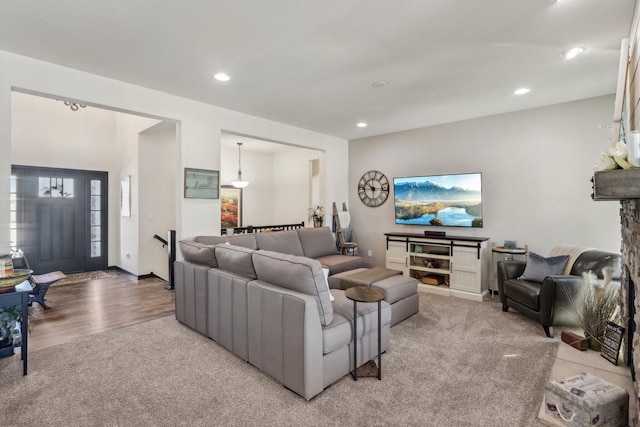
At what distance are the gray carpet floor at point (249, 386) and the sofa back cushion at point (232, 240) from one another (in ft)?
3.75

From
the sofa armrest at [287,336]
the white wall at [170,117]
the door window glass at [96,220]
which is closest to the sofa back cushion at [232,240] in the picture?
the white wall at [170,117]

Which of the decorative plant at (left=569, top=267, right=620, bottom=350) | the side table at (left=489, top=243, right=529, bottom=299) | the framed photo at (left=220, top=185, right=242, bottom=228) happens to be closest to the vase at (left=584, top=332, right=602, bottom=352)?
the decorative plant at (left=569, top=267, right=620, bottom=350)

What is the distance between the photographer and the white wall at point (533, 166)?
4047 millimetres

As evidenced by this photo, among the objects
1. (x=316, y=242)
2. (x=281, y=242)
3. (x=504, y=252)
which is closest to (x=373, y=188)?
(x=316, y=242)

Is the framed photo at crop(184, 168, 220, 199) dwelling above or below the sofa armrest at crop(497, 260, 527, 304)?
above

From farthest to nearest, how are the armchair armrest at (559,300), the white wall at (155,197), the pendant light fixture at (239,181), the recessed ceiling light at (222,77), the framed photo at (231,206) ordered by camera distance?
the framed photo at (231,206) → the pendant light fixture at (239,181) → the white wall at (155,197) → the recessed ceiling light at (222,77) → the armchair armrest at (559,300)

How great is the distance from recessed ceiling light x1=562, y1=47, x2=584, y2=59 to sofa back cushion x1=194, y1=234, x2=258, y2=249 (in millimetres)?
4037

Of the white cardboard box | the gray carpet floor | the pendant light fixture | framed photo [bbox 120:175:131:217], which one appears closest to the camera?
the white cardboard box

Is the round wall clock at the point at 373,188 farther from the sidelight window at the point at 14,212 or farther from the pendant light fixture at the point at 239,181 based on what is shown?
the sidelight window at the point at 14,212

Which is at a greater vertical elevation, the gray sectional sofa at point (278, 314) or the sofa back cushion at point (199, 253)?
the sofa back cushion at point (199, 253)

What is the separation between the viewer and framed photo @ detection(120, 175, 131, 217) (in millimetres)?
5891

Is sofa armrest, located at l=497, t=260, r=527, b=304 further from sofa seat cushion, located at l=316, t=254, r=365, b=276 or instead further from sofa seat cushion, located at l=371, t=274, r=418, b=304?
sofa seat cushion, located at l=316, t=254, r=365, b=276

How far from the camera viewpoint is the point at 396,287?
11.7 feet

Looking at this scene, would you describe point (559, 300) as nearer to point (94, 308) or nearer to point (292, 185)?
point (94, 308)
